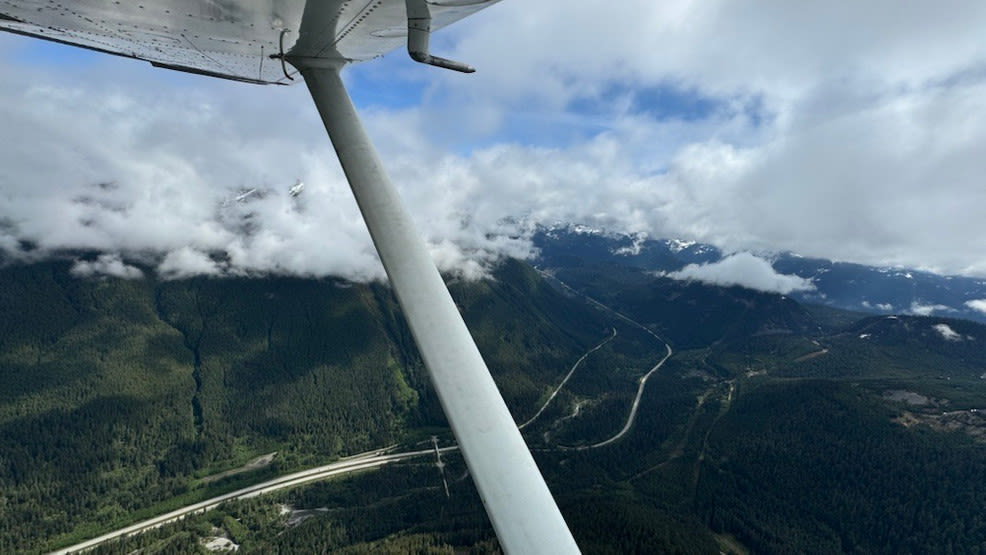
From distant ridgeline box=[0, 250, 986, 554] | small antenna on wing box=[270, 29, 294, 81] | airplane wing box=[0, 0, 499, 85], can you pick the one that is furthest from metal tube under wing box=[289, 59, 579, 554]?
distant ridgeline box=[0, 250, 986, 554]

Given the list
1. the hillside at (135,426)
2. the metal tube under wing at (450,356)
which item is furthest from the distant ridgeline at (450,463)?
the metal tube under wing at (450,356)

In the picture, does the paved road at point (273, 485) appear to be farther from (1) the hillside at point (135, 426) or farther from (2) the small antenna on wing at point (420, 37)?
(2) the small antenna on wing at point (420, 37)

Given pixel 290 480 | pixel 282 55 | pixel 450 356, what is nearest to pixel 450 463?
pixel 290 480

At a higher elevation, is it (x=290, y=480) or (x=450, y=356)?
(x=450, y=356)

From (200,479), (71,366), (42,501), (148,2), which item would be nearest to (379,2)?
(148,2)

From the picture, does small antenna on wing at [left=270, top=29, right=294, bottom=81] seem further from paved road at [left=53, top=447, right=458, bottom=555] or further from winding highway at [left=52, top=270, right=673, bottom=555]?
paved road at [left=53, top=447, right=458, bottom=555]

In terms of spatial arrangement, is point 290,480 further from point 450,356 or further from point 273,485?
point 450,356

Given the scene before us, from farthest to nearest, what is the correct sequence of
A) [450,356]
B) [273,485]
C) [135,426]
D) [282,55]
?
1. [135,426]
2. [273,485]
3. [282,55]
4. [450,356]
